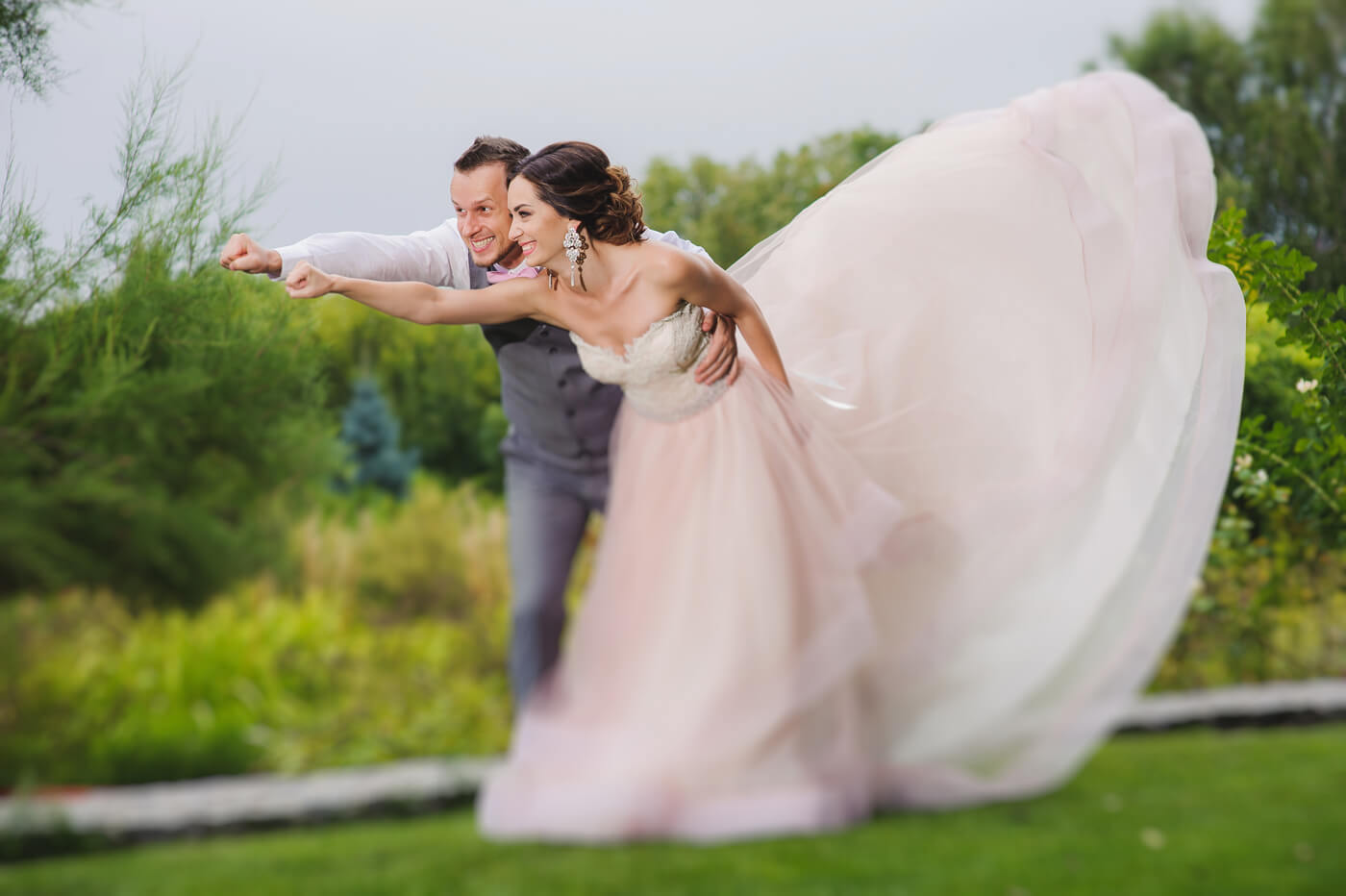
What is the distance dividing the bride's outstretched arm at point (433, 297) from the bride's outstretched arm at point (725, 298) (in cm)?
28

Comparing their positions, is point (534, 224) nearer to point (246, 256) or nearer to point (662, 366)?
point (662, 366)

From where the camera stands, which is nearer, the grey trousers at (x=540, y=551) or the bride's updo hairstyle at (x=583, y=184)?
the bride's updo hairstyle at (x=583, y=184)

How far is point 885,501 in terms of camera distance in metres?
2.15

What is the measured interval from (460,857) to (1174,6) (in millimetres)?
9860

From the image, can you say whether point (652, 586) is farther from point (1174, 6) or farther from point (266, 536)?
point (1174, 6)

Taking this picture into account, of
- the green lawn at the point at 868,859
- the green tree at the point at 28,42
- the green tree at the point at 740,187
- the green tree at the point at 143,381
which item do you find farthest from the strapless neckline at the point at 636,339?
the green tree at the point at 740,187

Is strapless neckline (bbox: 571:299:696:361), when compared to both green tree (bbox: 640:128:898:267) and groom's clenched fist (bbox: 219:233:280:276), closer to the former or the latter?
groom's clenched fist (bbox: 219:233:280:276)

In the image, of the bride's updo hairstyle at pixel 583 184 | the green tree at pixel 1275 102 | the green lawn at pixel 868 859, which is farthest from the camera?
the green tree at pixel 1275 102

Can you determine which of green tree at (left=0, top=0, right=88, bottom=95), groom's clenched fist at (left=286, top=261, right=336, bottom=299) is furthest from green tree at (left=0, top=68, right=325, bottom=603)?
groom's clenched fist at (left=286, top=261, right=336, bottom=299)

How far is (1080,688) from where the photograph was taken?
6.34 feet

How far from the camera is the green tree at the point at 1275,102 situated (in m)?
3.81

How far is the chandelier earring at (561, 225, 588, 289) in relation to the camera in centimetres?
198

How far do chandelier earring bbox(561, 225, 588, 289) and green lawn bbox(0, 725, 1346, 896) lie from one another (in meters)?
1.17

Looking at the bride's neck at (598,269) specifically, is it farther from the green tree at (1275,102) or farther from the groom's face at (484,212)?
the green tree at (1275,102)
